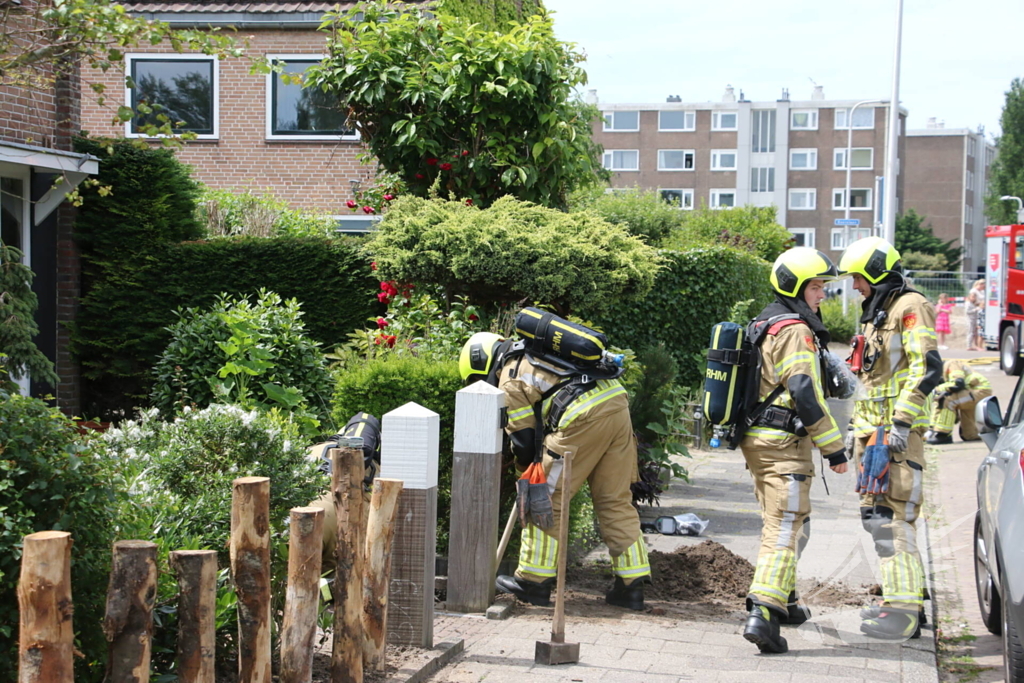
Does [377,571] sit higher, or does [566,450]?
[566,450]

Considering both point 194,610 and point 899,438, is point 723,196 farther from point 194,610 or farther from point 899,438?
point 194,610

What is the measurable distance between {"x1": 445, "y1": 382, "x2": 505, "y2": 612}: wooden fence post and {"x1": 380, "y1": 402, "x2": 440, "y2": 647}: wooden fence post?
68cm

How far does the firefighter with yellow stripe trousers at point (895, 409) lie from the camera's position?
5.64m

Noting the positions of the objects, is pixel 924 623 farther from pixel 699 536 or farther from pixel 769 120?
pixel 769 120

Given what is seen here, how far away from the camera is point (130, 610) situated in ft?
9.65

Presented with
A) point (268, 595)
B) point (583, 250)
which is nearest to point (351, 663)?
point (268, 595)

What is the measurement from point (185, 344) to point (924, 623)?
6.39 m

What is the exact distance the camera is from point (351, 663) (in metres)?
3.93

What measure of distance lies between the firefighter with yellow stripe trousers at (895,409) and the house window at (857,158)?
68.0 meters

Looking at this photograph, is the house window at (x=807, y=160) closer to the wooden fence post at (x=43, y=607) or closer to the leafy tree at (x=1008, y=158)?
the leafy tree at (x=1008, y=158)

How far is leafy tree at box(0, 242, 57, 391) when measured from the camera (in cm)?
695

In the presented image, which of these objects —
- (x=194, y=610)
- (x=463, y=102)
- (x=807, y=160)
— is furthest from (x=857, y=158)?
(x=194, y=610)

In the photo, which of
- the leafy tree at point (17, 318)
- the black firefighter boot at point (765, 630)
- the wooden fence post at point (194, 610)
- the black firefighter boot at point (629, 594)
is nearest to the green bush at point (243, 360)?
the leafy tree at point (17, 318)

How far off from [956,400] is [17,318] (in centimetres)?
1060
